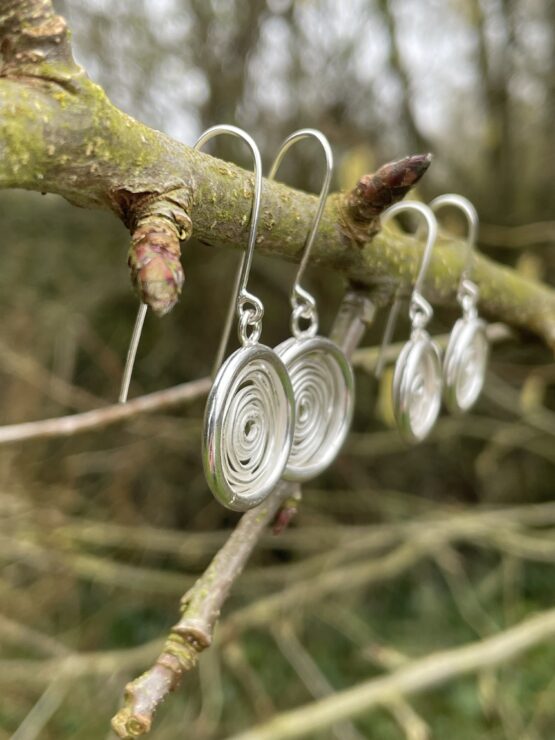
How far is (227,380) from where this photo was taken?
1.50 feet

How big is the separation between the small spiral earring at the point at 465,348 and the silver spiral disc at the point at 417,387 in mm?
16

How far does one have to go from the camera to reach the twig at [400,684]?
3.96 ft

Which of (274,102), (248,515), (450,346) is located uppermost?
(274,102)

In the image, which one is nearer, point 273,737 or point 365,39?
point 273,737

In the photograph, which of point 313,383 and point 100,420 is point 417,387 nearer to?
point 313,383

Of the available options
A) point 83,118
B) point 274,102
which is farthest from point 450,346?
point 274,102

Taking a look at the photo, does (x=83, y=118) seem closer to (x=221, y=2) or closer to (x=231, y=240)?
(x=231, y=240)

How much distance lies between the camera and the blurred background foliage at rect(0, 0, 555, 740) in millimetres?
2123

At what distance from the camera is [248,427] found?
515 millimetres

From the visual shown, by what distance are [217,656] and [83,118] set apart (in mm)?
1645

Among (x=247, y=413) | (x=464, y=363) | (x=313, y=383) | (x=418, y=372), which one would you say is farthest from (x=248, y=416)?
(x=464, y=363)

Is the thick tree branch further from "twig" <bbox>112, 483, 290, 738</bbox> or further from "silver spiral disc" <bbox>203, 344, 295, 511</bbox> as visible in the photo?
"twig" <bbox>112, 483, 290, 738</bbox>

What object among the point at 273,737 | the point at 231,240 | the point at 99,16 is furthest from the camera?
the point at 99,16

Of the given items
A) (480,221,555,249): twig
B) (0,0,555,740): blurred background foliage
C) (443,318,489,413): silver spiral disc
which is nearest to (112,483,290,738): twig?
(443,318,489,413): silver spiral disc
